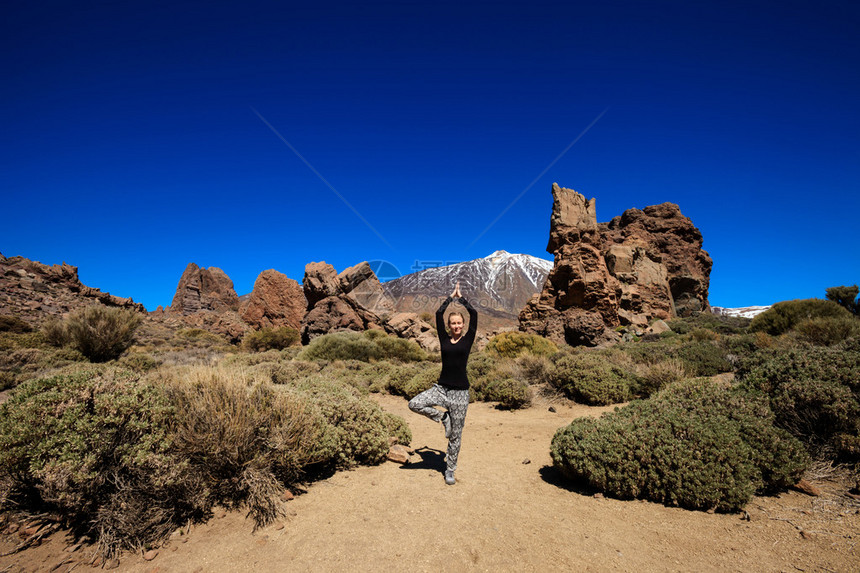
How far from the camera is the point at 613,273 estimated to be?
3191cm

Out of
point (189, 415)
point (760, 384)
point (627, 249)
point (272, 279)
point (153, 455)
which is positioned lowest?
point (153, 455)

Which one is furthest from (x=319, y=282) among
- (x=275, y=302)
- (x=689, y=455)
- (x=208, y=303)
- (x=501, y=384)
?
(x=208, y=303)

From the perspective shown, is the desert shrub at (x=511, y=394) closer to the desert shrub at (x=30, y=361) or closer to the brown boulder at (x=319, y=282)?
the desert shrub at (x=30, y=361)

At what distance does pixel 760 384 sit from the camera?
5.07m

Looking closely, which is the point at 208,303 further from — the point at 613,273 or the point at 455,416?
the point at 455,416

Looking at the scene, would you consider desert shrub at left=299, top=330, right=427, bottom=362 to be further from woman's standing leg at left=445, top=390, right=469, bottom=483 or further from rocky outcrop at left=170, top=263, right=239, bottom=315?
rocky outcrop at left=170, top=263, right=239, bottom=315

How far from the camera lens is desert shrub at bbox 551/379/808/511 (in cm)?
360

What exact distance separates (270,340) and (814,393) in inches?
821

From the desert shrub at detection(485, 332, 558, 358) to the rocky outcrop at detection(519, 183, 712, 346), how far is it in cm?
331

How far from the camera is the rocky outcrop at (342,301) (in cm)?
2052

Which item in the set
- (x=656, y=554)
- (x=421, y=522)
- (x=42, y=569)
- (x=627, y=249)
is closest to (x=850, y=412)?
(x=656, y=554)

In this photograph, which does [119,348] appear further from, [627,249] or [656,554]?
[627,249]

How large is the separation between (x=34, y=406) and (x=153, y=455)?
3.17ft

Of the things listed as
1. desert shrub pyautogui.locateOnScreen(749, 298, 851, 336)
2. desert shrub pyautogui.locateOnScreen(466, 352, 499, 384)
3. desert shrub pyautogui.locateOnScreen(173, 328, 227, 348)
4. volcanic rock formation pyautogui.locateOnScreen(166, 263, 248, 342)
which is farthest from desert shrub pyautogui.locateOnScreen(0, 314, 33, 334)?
desert shrub pyautogui.locateOnScreen(749, 298, 851, 336)
